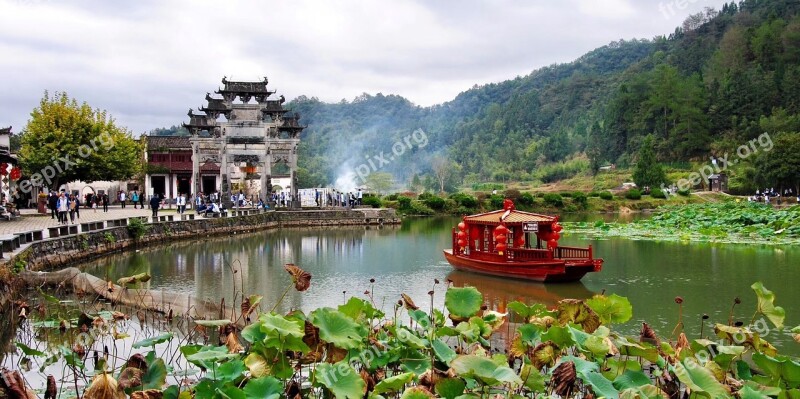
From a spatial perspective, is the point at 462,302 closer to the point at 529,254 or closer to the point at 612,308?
the point at 612,308

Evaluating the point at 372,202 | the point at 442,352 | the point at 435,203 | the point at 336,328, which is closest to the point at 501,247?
the point at 442,352

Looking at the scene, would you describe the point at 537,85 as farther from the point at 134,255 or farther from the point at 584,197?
the point at 134,255

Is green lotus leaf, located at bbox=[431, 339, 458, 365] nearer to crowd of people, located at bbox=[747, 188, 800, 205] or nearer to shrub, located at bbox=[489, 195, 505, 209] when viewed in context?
crowd of people, located at bbox=[747, 188, 800, 205]

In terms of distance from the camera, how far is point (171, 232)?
27.1 m

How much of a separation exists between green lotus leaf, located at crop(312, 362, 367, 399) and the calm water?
474cm

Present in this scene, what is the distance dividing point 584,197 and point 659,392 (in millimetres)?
45914

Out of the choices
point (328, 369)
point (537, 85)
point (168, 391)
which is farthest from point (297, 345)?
point (537, 85)

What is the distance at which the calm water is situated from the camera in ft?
46.1

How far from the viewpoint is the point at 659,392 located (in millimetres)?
5109

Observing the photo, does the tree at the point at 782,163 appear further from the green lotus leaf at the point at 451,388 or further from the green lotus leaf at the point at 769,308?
the green lotus leaf at the point at 451,388

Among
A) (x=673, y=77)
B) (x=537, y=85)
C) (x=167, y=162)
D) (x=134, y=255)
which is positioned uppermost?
(x=537, y=85)

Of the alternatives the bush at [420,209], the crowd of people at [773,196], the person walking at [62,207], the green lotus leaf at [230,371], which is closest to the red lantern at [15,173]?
the person walking at [62,207]

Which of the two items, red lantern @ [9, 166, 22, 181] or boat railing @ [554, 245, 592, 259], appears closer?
boat railing @ [554, 245, 592, 259]

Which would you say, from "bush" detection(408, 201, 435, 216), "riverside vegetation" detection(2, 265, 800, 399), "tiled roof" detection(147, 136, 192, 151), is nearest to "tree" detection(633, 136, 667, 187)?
"bush" detection(408, 201, 435, 216)
